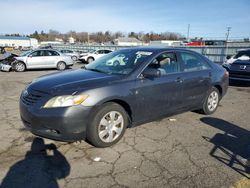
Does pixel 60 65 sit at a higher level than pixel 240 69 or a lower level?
lower

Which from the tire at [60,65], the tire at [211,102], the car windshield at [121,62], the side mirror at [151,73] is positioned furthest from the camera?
the tire at [60,65]

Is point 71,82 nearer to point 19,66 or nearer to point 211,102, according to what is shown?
point 211,102

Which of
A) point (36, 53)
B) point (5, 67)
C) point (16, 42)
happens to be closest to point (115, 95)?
point (36, 53)

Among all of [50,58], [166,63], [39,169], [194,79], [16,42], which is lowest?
[16,42]

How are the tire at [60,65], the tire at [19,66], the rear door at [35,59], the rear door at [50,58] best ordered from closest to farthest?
the tire at [19,66]
the rear door at [35,59]
the rear door at [50,58]
the tire at [60,65]

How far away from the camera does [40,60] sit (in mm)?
15695

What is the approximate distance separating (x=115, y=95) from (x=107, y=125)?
501 mm

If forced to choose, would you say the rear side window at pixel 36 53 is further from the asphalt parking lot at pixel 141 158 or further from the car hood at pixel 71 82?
the car hood at pixel 71 82

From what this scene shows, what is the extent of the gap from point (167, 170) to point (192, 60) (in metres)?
2.82

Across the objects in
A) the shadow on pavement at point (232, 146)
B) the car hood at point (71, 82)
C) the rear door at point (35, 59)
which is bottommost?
the shadow on pavement at point (232, 146)

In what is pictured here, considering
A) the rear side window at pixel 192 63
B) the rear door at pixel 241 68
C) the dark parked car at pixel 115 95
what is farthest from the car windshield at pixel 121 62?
the rear door at pixel 241 68

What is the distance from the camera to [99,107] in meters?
3.71

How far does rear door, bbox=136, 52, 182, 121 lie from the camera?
4215 millimetres

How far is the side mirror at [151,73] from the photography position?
13.5 feet
